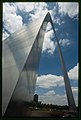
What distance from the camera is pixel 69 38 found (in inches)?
245

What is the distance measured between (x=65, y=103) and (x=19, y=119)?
0.70 metres

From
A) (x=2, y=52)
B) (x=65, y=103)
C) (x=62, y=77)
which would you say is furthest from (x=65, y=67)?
(x=2, y=52)

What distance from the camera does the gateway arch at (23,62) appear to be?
237 inches

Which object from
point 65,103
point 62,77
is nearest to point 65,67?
point 62,77

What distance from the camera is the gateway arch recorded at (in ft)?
19.7

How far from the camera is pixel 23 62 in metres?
6.05

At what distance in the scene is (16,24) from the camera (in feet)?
20.3

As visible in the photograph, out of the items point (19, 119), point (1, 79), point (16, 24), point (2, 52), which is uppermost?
point (16, 24)

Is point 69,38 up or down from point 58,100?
up

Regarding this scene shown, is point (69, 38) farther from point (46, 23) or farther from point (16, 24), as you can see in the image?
point (16, 24)

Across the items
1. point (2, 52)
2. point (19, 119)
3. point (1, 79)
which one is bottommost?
point (19, 119)

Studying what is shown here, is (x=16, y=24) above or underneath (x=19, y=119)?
above

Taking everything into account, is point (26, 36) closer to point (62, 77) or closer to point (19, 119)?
point (62, 77)

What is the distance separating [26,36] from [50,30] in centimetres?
38
